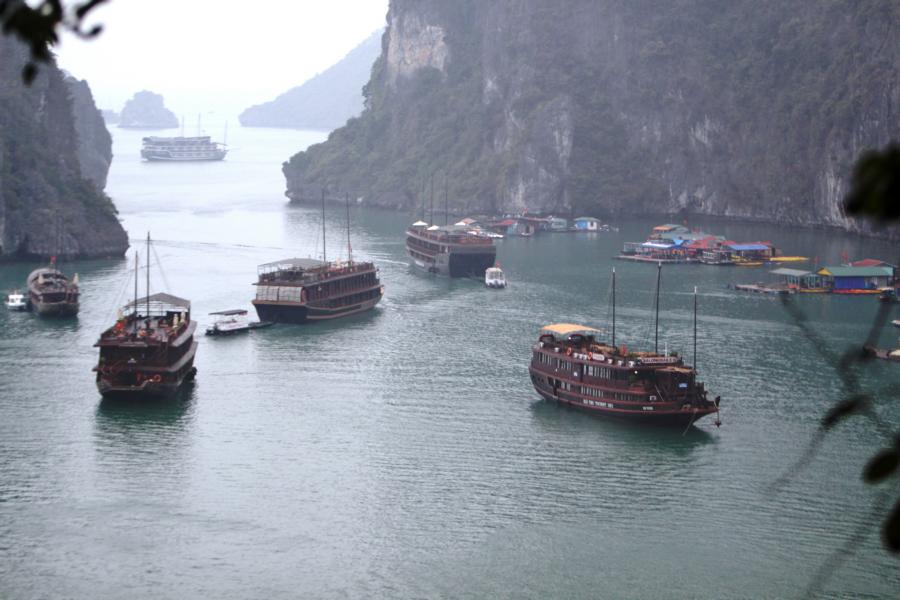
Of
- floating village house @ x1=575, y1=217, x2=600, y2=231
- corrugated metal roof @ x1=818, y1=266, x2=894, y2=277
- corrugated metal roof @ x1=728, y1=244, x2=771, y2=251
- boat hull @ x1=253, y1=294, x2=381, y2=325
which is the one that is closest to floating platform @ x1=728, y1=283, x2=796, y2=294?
corrugated metal roof @ x1=818, y1=266, x2=894, y2=277

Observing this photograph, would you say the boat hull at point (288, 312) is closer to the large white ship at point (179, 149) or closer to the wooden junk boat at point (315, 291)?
the wooden junk boat at point (315, 291)

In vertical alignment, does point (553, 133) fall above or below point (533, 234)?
above

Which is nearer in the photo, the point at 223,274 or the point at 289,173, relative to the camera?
the point at 223,274

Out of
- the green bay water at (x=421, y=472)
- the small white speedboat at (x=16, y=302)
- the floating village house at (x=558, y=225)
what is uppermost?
the floating village house at (x=558, y=225)

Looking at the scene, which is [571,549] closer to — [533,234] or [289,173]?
[533,234]

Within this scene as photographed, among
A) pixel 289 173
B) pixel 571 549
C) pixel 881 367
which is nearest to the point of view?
pixel 571 549

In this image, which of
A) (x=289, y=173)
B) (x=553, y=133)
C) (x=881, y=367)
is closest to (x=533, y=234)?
(x=553, y=133)

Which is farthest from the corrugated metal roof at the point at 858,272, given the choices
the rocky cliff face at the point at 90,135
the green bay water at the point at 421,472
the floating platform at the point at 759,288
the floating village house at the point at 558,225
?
the rocky cliff face at the point at 90,135

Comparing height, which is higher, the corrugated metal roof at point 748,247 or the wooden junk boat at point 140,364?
the corrugated metal roof at point 748,247

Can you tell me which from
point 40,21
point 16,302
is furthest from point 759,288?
point 40,21
